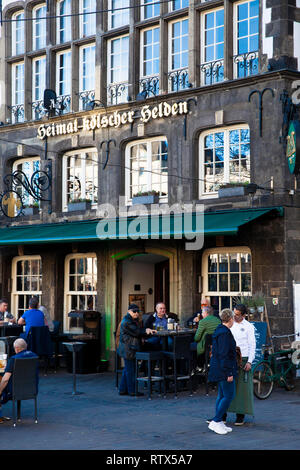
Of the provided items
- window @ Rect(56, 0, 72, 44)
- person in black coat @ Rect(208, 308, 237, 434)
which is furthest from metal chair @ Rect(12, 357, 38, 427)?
window @ Rect(56, 0, 72, 44)

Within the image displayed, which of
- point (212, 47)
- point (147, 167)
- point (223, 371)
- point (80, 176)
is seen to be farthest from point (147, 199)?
point (223, 371)

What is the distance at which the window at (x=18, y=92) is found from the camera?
2213cm

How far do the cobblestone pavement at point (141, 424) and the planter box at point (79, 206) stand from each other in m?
6.03

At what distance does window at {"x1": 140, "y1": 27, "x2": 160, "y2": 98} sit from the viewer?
734 inches

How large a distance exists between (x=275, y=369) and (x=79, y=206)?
25.8 ft

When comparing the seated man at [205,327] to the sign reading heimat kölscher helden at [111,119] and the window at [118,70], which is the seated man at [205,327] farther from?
the window at [118,70]

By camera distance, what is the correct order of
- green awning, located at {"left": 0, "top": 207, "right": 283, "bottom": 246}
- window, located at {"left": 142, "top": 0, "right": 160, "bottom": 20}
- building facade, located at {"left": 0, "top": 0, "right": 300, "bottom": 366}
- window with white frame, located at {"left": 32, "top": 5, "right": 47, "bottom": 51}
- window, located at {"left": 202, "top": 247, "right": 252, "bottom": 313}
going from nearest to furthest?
green awning, located at {"left": 0, "top": 207, "right": 283, "bottom": 246}
building facade, located at {"left": 0, "top": 0, "right": 300, "bottom": 366}
window, located at {"left": 202, "top": 247, "right": 252, "bottom": 313}
window, located at {"left": 142, "top": 0, "right": 160, "bottom": 20}
window with white frame, located at {"left": 32, "top": 5, "right": 47, "bottom": 51}

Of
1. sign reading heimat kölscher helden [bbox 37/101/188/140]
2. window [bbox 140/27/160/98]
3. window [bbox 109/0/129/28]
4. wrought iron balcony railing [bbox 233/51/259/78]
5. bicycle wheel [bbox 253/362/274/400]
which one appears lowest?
bicycle wheel [bbox 253/362/274/400]

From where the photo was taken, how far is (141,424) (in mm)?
11172

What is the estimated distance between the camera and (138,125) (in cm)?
1867

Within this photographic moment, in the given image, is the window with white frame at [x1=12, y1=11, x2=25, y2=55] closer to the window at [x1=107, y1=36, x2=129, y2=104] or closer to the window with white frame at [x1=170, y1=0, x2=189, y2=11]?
the window at [x1=107, y1=36, x2=129, y2=104]

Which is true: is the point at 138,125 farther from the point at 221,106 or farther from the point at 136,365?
the point at 136,365

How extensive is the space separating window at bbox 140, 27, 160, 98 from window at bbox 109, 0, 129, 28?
76 centimetres

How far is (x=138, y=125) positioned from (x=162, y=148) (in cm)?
82
